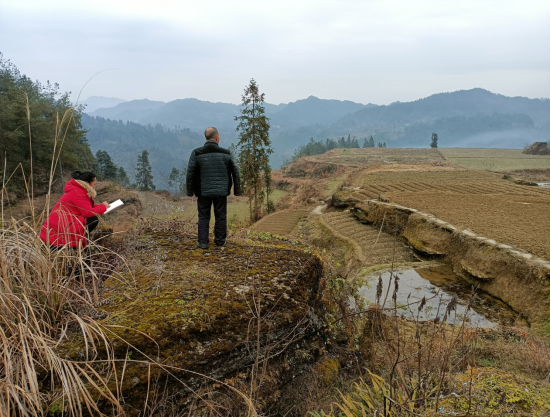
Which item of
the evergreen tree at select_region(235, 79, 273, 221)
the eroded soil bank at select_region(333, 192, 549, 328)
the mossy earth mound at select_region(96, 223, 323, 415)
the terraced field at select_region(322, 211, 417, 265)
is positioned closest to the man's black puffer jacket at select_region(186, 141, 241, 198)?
the mossy earth mound at select_region(96, 223, 323, 415)

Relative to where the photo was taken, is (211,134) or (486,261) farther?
(486,261)

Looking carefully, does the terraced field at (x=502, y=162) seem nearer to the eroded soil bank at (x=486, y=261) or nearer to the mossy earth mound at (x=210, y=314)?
the eroded soil bank at (x=486, y=261)

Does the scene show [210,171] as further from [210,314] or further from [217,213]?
[210,314]

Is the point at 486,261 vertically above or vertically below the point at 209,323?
below

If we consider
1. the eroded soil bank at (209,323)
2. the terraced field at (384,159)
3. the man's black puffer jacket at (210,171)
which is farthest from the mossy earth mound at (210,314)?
the terraced field at (384,159)

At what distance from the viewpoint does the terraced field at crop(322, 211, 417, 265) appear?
31.9ft

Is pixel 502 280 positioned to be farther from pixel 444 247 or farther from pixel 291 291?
pixel 291 291

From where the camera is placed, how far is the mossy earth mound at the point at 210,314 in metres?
2.09

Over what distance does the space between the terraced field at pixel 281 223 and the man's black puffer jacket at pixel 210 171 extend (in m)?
9.59

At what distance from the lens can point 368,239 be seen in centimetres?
1141

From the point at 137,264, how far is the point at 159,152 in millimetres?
206723

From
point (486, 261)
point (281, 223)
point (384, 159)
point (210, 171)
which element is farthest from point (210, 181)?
point (384, 159)

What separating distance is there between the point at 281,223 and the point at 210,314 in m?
13.0

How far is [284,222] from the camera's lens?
1559 cm
